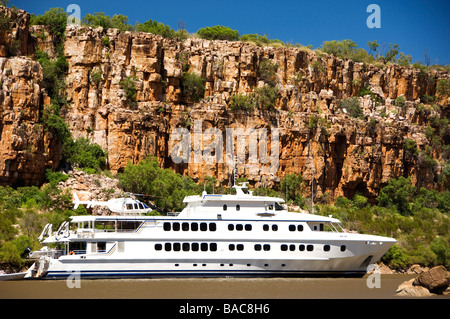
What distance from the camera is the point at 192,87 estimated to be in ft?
257

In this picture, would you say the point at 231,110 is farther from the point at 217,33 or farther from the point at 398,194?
the point at 398,194

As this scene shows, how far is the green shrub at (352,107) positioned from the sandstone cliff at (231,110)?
1.35 metres

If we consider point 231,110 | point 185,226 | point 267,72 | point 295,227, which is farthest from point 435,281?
point 267,72

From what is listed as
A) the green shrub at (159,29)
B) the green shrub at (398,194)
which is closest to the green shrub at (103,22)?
the green shrub at (159,29)

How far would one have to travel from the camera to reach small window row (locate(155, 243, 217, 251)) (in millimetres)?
45000

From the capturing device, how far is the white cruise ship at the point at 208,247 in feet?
146

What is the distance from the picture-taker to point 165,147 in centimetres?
7494

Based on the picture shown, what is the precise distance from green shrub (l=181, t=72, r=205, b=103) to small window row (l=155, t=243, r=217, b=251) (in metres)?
35.6

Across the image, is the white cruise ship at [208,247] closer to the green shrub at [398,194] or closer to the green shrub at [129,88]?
the green shrub at [129,88]

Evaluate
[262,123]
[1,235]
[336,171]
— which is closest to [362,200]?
[336,171]

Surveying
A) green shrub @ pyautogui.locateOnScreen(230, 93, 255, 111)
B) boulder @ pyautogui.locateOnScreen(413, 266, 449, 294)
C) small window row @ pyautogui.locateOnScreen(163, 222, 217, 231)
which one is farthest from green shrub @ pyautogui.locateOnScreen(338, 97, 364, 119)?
boulder @ pyautogui.locateOnScreen(413, 266, 449, 294)

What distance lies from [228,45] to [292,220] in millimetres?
39980

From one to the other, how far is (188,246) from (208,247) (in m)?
1.30
